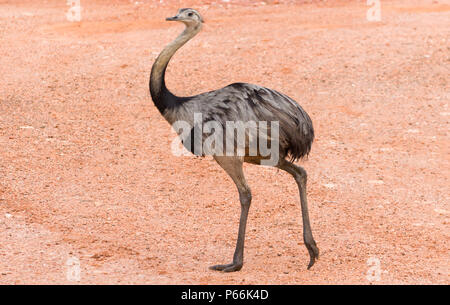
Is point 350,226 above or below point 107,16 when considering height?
below

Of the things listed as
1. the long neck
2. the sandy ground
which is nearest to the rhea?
the long neck

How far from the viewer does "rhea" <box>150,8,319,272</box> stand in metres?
6.06

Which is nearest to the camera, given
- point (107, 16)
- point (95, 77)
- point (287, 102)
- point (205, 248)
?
point (287, 102)

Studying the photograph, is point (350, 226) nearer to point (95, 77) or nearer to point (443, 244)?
point (443, 244)

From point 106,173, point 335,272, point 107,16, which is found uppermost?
point 107,16

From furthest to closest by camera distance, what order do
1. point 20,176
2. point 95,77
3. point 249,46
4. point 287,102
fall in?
point 249,46 → point 95,77 → point 20,176 → point 287,102

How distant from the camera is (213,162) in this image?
29.7ft

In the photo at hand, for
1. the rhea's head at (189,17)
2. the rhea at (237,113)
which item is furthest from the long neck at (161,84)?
the rhea's head at (189,17)

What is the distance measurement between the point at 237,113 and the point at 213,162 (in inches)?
118

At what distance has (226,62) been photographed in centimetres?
1215

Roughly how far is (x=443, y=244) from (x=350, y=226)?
2.87 feet

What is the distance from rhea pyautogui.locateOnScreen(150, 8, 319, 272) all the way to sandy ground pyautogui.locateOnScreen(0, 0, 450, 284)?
0.64 m

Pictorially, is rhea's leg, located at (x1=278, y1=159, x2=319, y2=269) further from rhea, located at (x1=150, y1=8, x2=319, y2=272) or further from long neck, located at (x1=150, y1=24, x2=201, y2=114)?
long neck, located at (x1=150, y1=24, x2=201, y2=114)

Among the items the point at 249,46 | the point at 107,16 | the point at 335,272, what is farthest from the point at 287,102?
the point at 107,16
